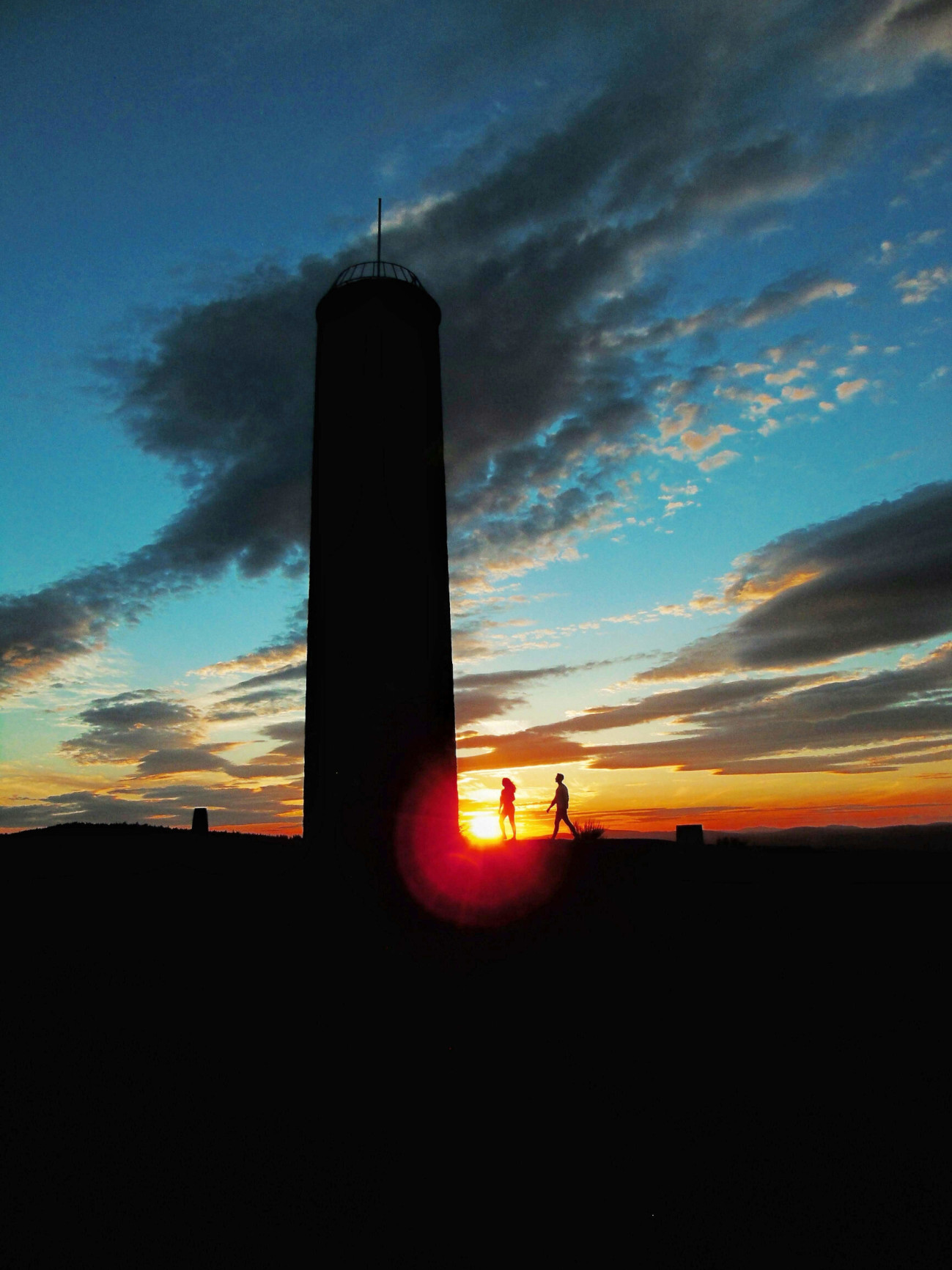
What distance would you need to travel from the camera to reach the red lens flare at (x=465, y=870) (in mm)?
12539

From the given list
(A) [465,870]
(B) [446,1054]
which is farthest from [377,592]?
(B) [446,1054]

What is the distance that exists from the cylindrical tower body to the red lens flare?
0.15 m

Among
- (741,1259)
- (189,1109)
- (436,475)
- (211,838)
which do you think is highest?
(436,475)

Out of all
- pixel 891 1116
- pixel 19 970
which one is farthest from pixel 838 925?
pixel 19 970

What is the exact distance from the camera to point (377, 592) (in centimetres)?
1581

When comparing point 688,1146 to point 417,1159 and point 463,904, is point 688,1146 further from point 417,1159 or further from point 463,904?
point 463,904

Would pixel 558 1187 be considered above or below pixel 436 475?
below

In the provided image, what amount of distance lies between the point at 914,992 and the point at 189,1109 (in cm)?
752

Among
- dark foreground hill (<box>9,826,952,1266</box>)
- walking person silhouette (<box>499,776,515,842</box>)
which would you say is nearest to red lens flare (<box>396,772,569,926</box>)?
dark foreground hill (<box>9,826,952,1266</box>)

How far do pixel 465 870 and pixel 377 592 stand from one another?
549cm

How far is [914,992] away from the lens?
29.2 feet

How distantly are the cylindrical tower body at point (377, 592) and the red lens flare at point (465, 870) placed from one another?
A: 15 cm

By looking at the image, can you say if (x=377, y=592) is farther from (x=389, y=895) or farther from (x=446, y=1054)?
(x=446, y=1054)

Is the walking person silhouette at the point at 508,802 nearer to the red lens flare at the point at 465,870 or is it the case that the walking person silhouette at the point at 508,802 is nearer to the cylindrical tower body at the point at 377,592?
the red lens flare at the point at 465,870
